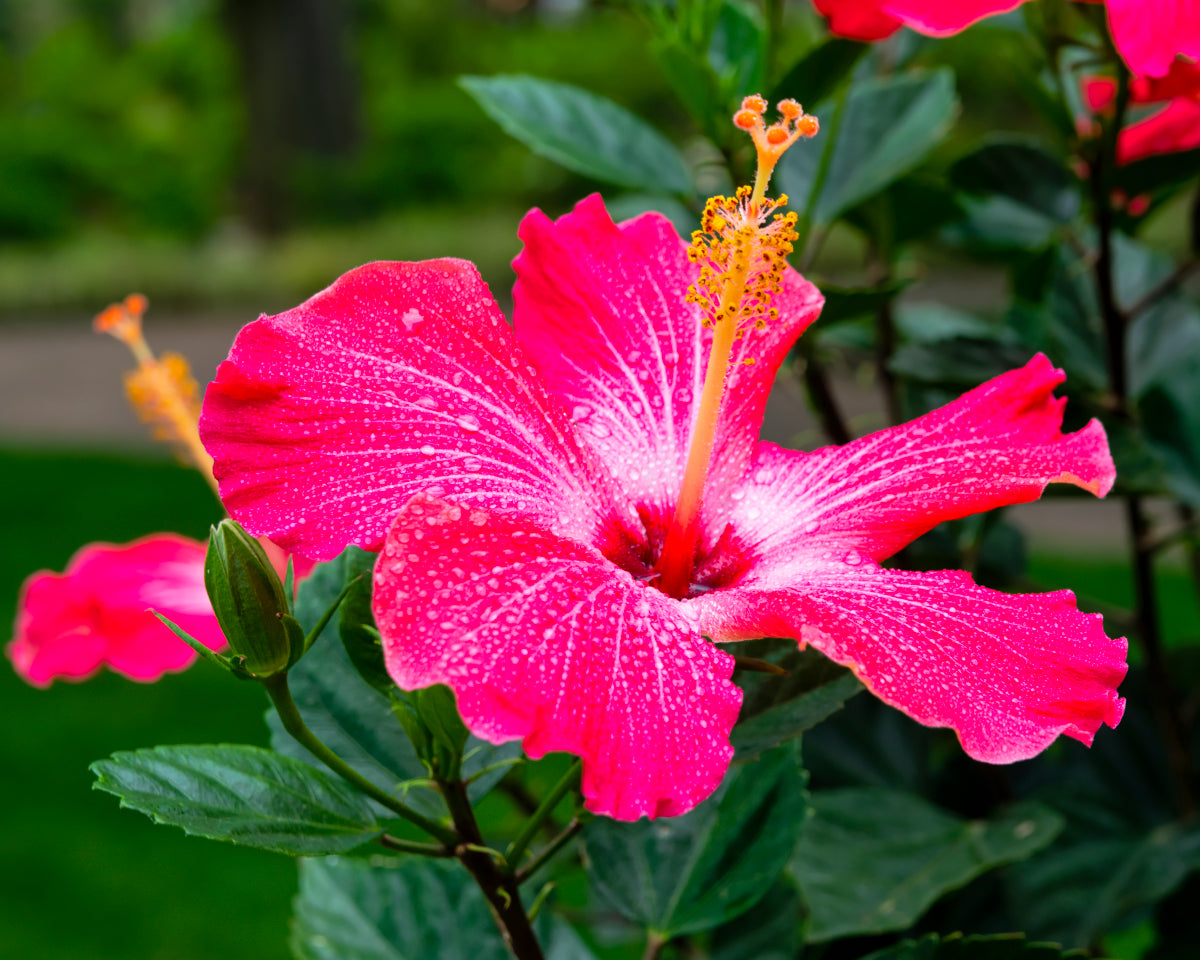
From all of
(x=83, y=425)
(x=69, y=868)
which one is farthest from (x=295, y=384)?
(x=83, y=425)

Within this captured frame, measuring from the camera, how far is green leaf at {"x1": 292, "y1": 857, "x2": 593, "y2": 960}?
64 cm

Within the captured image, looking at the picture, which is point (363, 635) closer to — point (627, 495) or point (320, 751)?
point (320, 751)

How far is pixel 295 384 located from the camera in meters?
0.46

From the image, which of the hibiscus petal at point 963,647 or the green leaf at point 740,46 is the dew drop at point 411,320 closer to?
the hibiscus petal at point 963,647

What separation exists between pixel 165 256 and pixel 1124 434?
307 inches

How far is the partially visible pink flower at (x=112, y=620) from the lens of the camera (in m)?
0.66

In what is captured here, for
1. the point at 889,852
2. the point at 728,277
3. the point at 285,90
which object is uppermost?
the point at 285,90

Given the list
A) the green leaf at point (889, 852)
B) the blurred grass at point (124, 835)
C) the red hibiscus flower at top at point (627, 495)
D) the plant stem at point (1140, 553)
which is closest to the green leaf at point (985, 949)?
the green leaf at point (889, 852)

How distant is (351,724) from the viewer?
0.55m

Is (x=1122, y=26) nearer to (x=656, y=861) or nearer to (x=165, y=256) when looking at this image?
(x=656, y=861)

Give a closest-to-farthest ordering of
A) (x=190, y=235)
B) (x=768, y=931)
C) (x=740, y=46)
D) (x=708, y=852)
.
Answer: (x=708, y=852) < (x=768, y=931) < (x=740, y=46) < (x=190, y=235)

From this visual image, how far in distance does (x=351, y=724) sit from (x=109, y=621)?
22cm

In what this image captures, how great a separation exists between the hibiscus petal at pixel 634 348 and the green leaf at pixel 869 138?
0.28 m

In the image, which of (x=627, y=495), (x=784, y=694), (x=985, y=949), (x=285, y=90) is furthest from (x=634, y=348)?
(x=285, y=90)
